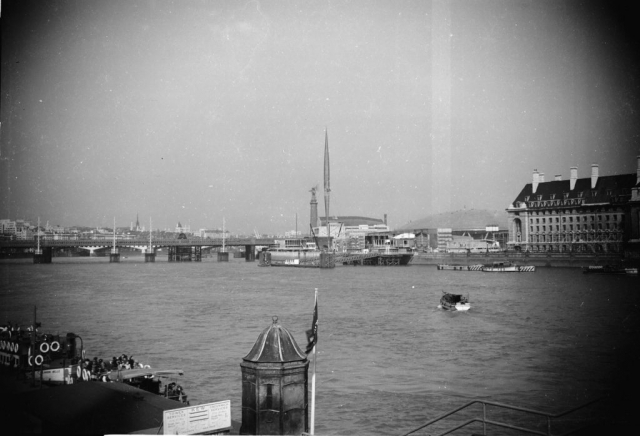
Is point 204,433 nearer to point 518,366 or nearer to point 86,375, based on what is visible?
point 86,375

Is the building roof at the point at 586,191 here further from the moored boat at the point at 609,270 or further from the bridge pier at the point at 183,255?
the bridge pier at the point at 183,255

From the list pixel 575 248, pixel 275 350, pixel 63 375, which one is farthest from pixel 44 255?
pixel 275 350

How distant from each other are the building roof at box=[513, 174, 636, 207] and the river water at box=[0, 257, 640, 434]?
15.3m

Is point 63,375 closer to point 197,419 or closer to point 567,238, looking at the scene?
point 197,419

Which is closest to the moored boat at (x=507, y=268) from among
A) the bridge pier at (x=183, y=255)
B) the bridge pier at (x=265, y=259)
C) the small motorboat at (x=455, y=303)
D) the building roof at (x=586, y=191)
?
the building roof at (x=586, y=191)

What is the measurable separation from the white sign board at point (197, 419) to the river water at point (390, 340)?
4.25 m

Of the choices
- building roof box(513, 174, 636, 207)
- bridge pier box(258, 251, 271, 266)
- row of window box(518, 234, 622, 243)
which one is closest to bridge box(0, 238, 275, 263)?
bridge pier box(258, 251, 271, 266)

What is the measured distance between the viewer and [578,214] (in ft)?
182

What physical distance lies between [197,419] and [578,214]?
5545 cm

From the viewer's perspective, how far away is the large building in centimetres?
4719

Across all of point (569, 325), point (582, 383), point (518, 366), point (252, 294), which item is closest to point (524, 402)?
point (582, 383)

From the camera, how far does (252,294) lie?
1297 inches

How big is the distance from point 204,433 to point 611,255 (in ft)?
159

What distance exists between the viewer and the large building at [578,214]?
155ft
